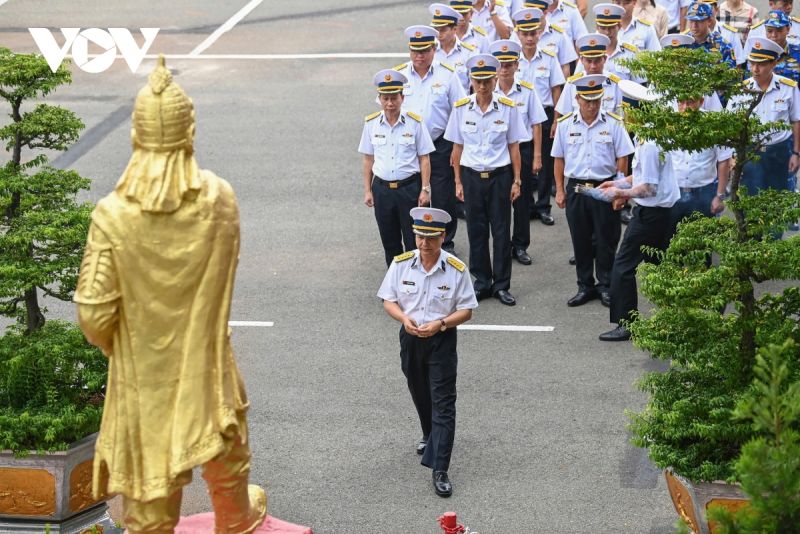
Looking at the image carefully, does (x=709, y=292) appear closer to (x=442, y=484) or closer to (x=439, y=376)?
(x=439, y=376)

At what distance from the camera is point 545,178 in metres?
15.1

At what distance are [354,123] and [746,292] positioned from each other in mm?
10934

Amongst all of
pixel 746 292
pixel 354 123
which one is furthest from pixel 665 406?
pixel 354 123

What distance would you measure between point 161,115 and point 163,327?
994 mm

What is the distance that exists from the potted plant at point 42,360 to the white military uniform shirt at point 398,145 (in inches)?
170

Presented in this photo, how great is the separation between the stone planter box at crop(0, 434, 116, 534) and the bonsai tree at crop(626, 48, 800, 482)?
139 inches

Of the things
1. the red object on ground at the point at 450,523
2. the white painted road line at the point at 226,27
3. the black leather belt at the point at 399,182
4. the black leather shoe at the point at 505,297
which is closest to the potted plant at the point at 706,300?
the red object on ground at the point at 450,523

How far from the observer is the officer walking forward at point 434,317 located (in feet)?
31.8

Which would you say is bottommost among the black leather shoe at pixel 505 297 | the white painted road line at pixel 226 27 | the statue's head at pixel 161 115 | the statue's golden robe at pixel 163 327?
the white painted road line at pixel 226 27

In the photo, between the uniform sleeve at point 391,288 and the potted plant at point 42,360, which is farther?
the uniform sleeve at point 391,288

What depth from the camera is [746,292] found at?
816 cm

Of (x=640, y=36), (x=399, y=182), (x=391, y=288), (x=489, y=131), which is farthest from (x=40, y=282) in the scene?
(x=640, y=36)

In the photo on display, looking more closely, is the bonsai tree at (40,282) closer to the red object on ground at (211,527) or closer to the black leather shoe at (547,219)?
the red object on ground at (211,527)

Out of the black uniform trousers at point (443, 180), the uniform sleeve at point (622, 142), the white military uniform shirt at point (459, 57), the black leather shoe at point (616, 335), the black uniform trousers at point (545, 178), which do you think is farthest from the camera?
the white military uniform shirt at point (459, 57)
